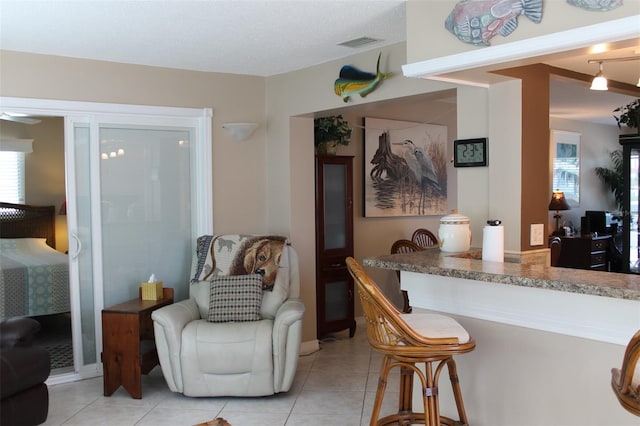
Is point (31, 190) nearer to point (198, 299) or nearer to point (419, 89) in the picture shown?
point (198, 299)

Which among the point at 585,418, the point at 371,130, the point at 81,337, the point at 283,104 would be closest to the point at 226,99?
the point at 283,104

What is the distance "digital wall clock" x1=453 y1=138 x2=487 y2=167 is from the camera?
11.4ft

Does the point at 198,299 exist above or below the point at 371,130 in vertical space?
below

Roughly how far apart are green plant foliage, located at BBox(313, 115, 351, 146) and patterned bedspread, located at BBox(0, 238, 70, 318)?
2489 millimetres

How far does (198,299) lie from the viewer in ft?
14.8

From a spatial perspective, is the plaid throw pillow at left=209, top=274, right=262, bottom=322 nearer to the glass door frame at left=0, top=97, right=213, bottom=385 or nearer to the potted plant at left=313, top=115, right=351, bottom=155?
the glass door frame at left=0, top=97, right=213, bottom=385

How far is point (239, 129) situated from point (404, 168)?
2.15 m

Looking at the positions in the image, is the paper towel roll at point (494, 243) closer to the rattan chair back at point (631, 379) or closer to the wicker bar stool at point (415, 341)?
the wicker bar stool at point (415, 341)

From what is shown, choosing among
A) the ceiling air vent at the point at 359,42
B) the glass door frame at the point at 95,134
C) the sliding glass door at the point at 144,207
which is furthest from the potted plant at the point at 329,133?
the ceiling air vent at the point at 359,42

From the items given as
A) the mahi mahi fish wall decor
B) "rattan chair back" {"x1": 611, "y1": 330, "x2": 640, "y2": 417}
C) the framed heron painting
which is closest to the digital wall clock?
the mahi mahi fish wall decor

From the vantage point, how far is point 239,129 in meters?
4.92

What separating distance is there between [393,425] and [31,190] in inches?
188

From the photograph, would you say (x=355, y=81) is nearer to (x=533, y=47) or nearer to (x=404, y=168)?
(x=533, y=47)

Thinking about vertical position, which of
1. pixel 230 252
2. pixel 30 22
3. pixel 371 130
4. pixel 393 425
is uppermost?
pixel 30 22
